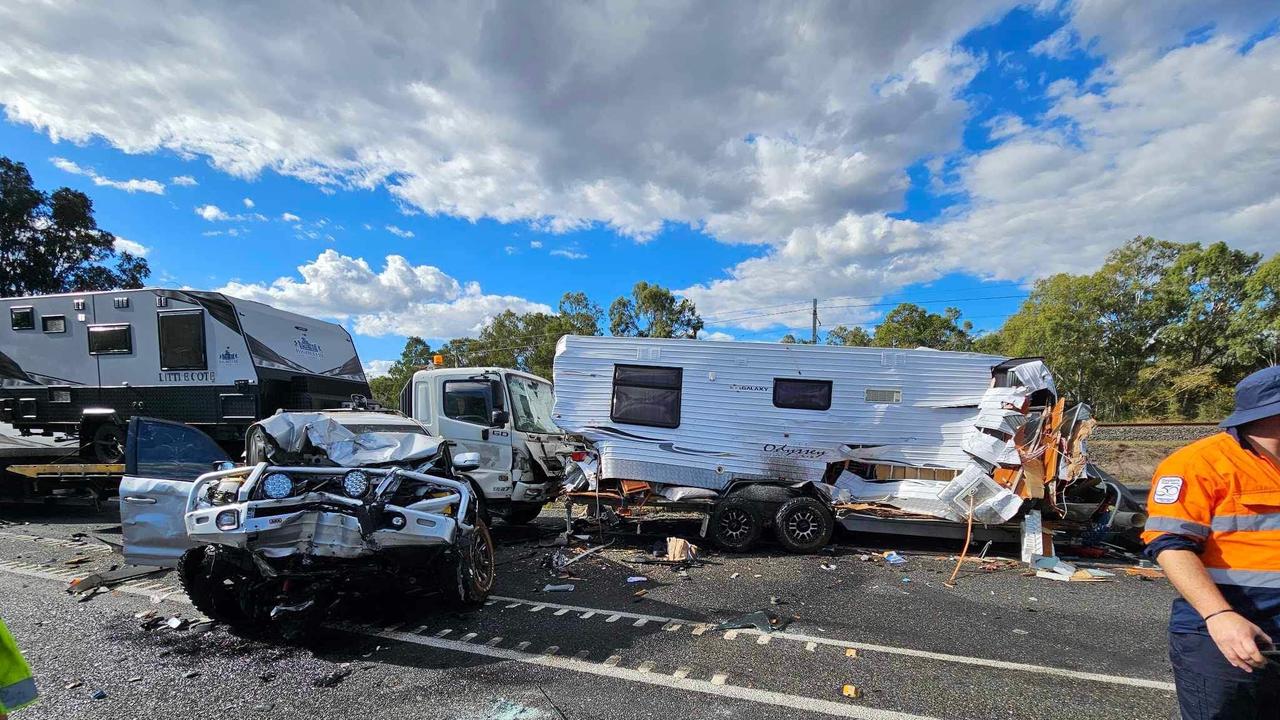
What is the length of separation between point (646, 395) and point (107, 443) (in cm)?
888

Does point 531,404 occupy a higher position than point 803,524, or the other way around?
point 531,404

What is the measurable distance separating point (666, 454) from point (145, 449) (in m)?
5.30

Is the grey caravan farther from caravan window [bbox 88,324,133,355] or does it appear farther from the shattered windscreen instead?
the shattered windscreen

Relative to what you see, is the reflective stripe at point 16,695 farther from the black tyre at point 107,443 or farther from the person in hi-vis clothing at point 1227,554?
the black tyre at point 107,443

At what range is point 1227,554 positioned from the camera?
183cm

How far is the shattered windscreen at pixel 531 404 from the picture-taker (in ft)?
26.8

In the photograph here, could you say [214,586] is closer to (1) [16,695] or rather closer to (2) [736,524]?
(1) [16,695]

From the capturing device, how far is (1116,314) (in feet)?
97.2

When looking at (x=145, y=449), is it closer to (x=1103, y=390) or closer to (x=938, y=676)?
(x=938, y=676)

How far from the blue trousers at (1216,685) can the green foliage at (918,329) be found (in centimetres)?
3305

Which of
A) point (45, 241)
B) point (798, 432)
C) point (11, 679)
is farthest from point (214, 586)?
point (45, 241)

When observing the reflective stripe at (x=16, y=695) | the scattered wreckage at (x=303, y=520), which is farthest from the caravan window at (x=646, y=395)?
the reflective stripe at (x=16, y=695)

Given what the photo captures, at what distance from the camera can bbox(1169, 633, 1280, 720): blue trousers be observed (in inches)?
68.4

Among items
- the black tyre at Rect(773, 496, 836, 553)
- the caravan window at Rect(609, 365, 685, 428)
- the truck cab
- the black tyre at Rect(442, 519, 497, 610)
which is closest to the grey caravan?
the truck cab
